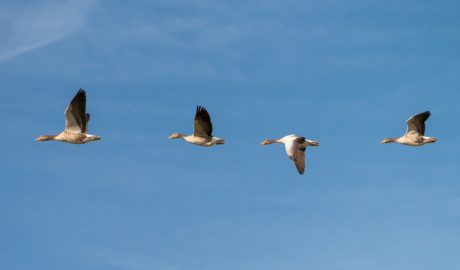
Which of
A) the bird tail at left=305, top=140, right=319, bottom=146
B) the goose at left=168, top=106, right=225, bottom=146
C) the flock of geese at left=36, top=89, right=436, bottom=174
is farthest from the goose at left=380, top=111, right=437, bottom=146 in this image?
the goose at left=168, top=106, right=225, bottom=146

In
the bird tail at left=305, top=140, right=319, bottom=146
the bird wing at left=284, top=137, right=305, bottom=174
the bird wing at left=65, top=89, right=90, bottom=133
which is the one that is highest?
the bird wing at left=65, top=89, right=90, bottom=133

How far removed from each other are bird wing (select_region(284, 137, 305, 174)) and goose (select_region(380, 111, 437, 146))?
5873 millimetres

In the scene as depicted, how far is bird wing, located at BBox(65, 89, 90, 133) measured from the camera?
2274 inches

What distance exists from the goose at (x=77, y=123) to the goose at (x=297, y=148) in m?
9.94

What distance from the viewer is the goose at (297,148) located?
192 feet

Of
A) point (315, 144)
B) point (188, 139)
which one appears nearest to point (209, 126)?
point (188, 139)

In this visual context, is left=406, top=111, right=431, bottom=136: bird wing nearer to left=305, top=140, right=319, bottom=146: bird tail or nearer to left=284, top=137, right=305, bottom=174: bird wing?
left=305, top=140, right=319, bottom=146: bird tail

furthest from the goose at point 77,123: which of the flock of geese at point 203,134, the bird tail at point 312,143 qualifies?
the bird tail at point 312,143

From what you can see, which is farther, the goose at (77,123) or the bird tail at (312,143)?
the bird tail at (312,143)

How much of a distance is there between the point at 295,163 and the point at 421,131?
26.6 ft

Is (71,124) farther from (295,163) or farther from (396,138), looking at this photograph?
(396,138)

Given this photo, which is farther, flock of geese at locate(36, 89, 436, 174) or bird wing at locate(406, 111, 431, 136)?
bird wing at locate(406, 111, 431, 136)

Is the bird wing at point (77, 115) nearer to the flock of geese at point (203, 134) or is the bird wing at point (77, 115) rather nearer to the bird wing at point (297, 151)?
the flock of geese at point (203, 134)

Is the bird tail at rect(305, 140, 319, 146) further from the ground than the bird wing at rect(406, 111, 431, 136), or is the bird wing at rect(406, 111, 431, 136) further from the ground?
the bird wing at rect(406, 111, 431, 136)
